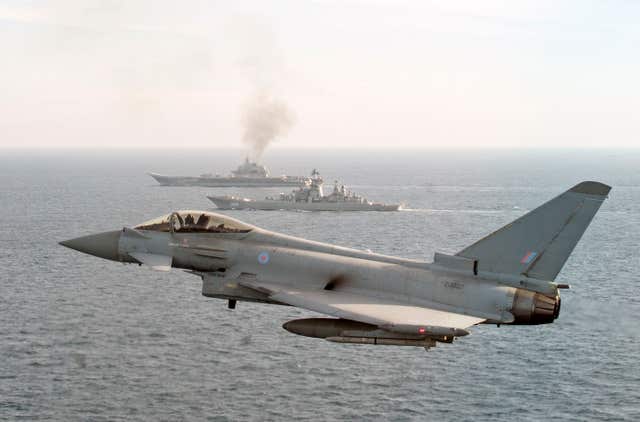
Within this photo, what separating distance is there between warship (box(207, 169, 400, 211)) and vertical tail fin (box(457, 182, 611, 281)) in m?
157

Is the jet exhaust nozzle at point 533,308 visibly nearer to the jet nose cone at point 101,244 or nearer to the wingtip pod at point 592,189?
the wingtip pod at point 592,189

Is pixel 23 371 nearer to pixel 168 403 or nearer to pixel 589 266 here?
pixel 168 403

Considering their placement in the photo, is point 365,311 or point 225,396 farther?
point 225,396

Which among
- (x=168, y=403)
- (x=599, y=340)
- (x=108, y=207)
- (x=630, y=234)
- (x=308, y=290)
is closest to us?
(x=308, y=290)

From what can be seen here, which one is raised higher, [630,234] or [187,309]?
[630,234]

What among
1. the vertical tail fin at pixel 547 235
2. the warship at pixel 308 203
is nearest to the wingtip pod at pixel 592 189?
the vertical tail fin at pixel 547 235

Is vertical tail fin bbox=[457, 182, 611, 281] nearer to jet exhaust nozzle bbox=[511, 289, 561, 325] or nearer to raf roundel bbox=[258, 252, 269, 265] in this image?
jet exhaust nozzle bbox=[511, 289, 561, 325]

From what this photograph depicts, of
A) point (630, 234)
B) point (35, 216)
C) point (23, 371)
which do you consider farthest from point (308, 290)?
point (35, 216)

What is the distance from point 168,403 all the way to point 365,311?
3928 centimetres

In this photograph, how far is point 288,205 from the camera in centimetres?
19138

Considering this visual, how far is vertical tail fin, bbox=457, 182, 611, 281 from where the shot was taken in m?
30.4

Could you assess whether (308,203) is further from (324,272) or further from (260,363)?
(324,272)

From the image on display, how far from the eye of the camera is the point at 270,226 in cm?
15588

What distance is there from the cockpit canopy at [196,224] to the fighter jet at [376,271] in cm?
5
